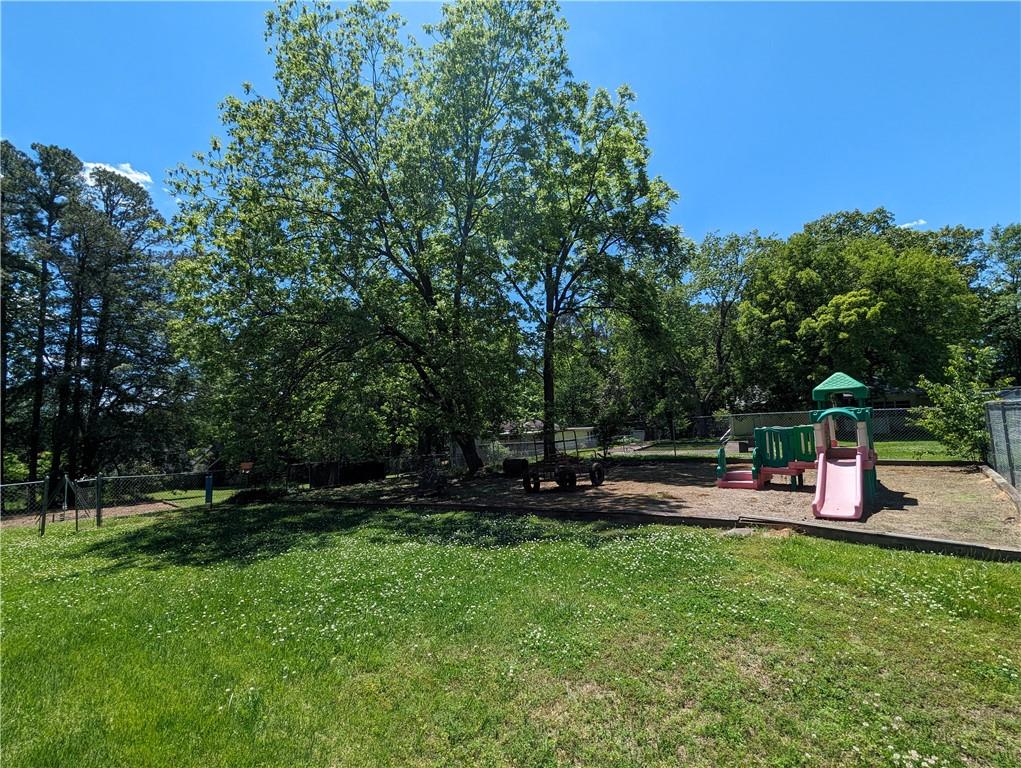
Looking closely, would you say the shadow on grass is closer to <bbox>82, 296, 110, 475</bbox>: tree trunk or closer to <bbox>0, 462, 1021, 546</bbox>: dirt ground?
<bbox>0, 462, 1021, 546</bbox>: dirt ground

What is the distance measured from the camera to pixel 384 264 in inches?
728

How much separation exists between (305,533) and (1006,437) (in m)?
14.0

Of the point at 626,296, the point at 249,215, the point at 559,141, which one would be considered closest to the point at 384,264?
the point at 249,215

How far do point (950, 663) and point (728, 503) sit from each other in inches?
266

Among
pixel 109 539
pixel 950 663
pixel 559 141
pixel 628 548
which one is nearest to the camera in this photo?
pixel 950 663

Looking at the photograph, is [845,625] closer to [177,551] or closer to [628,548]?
[628,548]

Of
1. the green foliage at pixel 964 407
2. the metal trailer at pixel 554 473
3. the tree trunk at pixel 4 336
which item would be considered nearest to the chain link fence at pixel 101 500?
the tree trunk at pixel 4 336

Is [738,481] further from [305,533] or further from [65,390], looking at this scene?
[65,390]

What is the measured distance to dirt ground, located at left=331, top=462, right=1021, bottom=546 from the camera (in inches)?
282

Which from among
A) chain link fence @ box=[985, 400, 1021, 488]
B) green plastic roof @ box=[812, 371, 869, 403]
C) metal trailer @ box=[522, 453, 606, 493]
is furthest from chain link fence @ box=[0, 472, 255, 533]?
chain link fence @ box=[985, 400, 1021, 488]

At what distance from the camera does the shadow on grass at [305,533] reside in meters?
8.24

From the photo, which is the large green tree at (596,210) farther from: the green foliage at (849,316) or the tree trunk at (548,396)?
the green foliage at (849,316)

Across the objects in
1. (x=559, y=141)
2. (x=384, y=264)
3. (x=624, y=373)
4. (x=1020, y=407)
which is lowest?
(x=1020, y=407)

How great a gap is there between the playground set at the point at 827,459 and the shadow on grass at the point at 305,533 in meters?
3.64
